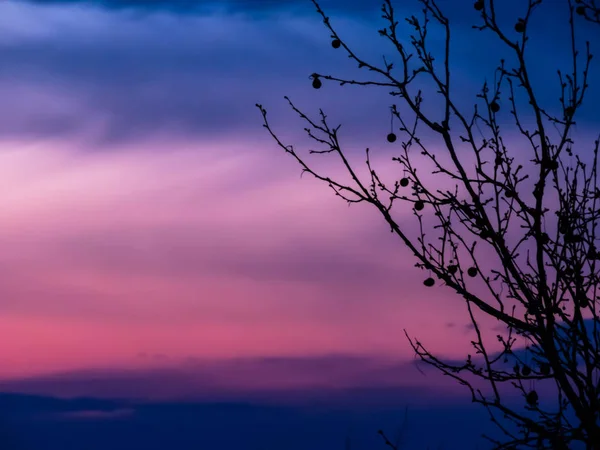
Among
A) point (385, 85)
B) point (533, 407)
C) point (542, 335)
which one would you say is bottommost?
point (533, 407)

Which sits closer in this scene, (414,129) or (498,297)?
(498,297)

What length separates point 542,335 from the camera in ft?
21.7

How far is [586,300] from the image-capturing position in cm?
697

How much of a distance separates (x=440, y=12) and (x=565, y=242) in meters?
2.22

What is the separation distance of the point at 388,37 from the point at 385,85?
1.39ft

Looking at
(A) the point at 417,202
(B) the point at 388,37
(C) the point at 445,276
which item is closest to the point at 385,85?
(B) the point at 388,37

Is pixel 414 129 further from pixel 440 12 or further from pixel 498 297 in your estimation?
pixel 498 297

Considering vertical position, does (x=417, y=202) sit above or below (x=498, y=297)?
above

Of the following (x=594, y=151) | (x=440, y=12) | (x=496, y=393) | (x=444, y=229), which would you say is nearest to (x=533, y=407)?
(x=496, y=393)

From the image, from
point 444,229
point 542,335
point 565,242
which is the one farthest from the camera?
point 444,229

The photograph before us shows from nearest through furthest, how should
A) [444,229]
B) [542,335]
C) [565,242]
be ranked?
[542,335] → [565,242] → [444,229]

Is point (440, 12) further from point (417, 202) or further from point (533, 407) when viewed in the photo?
point (533, 407)

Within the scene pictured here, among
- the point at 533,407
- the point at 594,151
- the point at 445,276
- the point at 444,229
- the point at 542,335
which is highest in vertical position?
the point at 594,151

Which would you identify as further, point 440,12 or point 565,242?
point 440,12
